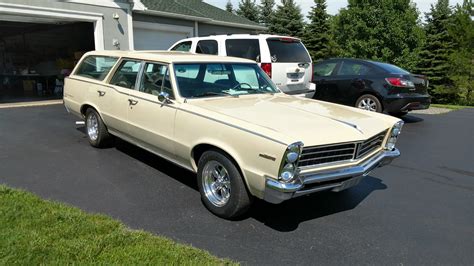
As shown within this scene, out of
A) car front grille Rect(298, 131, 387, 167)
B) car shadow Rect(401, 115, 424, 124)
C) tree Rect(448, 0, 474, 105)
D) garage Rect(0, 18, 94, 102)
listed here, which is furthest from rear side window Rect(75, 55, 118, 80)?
tree Rect(448, 0, 474, 105)

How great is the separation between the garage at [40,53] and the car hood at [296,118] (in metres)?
13.1

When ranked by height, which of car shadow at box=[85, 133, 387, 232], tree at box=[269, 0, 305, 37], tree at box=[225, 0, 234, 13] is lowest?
car shadow at box=[85, 133, 387, 232]

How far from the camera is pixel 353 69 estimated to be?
9898 millimetres

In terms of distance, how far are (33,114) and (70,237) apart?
7724 mm

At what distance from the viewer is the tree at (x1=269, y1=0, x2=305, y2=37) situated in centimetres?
3089

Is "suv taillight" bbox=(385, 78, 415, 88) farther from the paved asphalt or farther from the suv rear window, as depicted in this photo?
the paved asphalt

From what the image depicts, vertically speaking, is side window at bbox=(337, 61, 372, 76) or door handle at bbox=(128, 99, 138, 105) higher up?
side window at bbox=(337, 61, 372, 76)

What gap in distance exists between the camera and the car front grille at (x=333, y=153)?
3.50 meters

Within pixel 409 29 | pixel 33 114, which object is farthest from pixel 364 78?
pixel 409 29

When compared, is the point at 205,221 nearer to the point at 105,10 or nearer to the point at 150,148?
the point at 150,148

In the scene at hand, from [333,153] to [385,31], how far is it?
24.2 m

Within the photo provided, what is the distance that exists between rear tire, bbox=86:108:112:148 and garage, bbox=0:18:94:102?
1012 cm

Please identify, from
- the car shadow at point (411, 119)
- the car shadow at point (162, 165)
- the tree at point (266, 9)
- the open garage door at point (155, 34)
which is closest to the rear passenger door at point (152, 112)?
the car shadow at point (162, 165)

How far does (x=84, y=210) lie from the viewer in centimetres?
405
